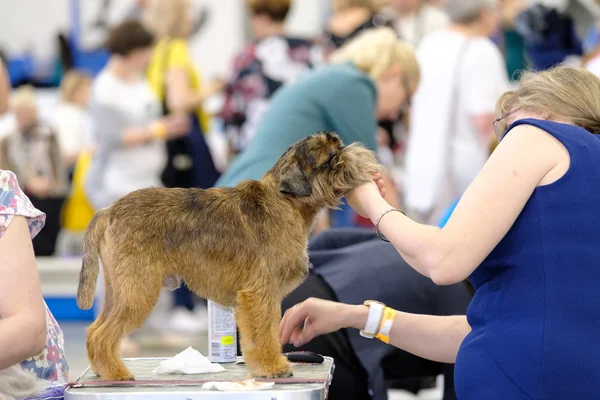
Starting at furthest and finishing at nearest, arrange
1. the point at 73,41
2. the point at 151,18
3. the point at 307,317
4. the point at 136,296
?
the point at 73,41, the point at 151,18, the point at 307,317, the point at 136,296

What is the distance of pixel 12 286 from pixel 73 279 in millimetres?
4956

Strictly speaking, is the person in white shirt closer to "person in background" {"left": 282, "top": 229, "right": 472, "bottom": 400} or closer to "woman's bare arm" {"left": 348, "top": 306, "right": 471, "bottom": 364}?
"person in background" {"left": 282, "top": 229, "right": 472, "bottom": 400}

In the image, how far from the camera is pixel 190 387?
1928 mm

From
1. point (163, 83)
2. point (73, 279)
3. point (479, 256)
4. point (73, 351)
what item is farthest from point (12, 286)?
point (73, 279)

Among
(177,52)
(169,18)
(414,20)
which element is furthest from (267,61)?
(414,20)

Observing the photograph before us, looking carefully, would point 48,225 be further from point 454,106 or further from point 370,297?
point 370,297

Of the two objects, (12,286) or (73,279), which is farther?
(73,279)

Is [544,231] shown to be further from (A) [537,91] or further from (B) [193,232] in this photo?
(B) [193,232]

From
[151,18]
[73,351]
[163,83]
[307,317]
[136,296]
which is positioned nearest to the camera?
[136,296]

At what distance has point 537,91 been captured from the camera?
2162 millimetres

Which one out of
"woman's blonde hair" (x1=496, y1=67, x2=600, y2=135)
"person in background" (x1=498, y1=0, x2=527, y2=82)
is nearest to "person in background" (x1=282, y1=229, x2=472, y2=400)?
"woman's blonde hair" (x1=496, y1=67, x2=600, y2=135)

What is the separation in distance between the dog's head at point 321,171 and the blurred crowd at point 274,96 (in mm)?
1860

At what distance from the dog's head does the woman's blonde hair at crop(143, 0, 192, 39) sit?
464 centimetres

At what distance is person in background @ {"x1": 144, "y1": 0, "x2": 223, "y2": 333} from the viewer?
6195mm
